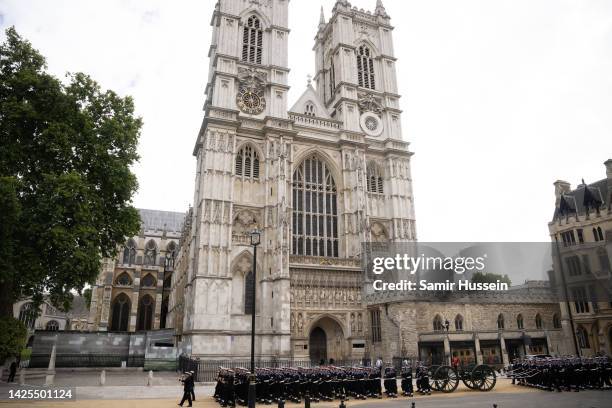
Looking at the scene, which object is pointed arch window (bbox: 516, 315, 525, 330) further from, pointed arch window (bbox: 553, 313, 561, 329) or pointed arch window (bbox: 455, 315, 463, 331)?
pointed arch window (bbox: 455, 315, 463, 331)

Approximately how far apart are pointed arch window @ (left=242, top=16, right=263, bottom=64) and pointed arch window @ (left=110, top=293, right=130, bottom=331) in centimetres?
3545

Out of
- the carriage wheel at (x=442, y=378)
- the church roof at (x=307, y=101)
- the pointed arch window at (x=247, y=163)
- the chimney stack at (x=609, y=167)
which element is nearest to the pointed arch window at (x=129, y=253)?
the pointed arch window at (x=247, y=163)

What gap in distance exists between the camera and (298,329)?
3050 cm

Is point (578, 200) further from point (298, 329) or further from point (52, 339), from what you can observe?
point (52, 339)

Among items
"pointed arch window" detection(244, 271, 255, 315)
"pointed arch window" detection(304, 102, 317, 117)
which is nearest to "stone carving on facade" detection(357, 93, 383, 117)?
"pointed arch window" detection(304, 102, 317, 117)

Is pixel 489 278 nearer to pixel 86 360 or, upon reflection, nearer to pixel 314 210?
pixel 314 210

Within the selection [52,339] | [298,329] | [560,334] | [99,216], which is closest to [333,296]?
[298,329]

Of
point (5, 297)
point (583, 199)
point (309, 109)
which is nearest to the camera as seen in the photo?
point (5, 297)

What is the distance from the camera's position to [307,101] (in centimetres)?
3997

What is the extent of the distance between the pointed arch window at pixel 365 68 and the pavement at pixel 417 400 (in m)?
31.7

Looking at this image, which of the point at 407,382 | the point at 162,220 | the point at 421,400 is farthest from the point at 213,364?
the point at 162,220

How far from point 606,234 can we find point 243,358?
27507 mm

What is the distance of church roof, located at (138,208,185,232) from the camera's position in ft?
216

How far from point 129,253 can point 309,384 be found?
159 ft
